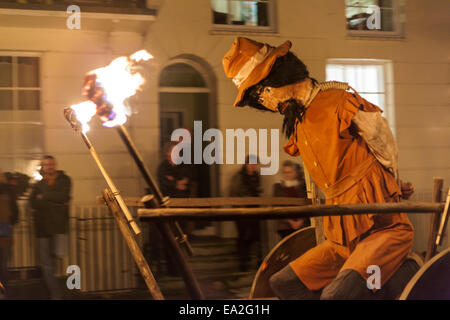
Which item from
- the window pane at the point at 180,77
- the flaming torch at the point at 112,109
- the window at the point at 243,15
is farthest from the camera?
the window pane at the point at 180,77

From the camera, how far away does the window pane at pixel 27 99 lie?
11.2ft

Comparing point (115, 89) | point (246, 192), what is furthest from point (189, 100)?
point (115, 89)

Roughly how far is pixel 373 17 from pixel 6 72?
238cm

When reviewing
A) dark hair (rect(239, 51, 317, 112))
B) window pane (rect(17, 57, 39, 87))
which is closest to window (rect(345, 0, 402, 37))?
dark hair (rect(239, 51, 317, 112))

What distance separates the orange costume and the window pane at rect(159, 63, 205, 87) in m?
1.21

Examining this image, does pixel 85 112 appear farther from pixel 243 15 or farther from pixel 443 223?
pixel 443 223

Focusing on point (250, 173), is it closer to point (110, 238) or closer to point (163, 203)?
point (163, 203)

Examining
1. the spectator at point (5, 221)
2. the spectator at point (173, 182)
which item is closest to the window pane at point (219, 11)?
the spectator at point (173, 182)

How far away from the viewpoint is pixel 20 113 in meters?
3.51

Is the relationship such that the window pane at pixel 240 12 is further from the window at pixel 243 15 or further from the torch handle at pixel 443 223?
the torch handle at pixel 443 223

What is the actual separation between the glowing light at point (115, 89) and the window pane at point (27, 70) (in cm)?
78

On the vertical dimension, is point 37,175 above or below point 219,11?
below

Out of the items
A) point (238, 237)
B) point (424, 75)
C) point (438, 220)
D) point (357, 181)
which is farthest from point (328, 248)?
point (424, 75)

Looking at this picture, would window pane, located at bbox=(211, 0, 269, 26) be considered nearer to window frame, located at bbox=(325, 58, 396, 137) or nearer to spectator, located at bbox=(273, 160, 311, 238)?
window frame, located at bbox=(325, 58, 396, 137)
